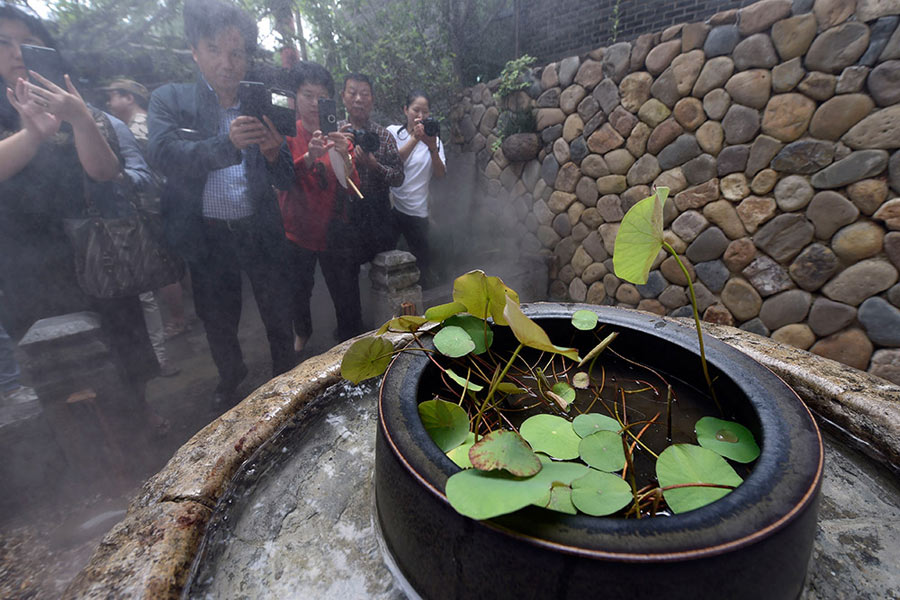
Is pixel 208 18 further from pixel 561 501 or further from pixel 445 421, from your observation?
pixel 561 501

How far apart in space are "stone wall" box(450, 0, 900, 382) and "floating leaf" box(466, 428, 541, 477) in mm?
3121

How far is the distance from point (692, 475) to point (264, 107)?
2.63 m

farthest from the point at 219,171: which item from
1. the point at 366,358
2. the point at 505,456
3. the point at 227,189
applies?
the point at 505,456

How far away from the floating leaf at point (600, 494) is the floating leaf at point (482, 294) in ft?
1.31

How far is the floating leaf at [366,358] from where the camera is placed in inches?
39.0

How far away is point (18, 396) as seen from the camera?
2051 mm

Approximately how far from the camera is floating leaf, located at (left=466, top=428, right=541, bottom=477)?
1.95 ft

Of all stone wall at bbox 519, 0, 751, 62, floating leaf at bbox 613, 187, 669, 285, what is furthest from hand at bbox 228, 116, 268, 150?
stone wall at bbox 519, 0, 751, 62

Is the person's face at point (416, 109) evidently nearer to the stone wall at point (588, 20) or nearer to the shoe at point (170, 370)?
the stone wall at point (588, 20)

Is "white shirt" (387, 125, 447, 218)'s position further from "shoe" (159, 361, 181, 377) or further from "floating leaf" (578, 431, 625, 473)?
"floating leaf" (578, 431, 625, 473)

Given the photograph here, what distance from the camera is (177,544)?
2.58 feet

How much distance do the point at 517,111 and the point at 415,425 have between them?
4.28 meters

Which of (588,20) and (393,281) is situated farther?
(588,20)

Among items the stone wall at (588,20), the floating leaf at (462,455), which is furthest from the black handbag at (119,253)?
Answer: the stone wall at (588,20)
